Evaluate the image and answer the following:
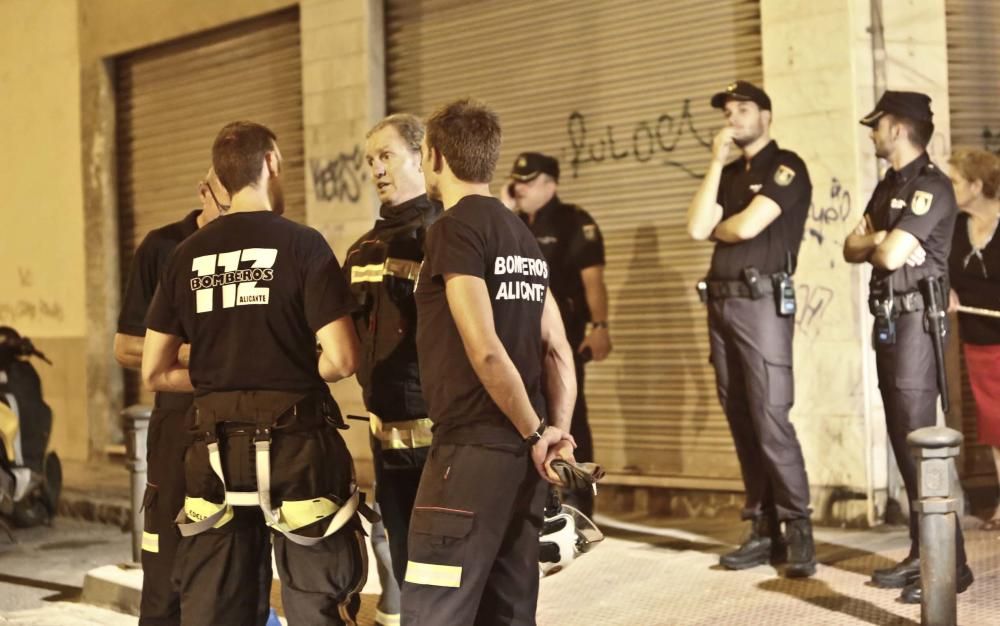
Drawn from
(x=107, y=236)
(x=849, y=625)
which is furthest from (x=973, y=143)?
(x=107, y=236)

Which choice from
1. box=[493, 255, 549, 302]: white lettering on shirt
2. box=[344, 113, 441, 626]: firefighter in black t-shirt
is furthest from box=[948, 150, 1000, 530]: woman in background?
box=[493, 255, 549, 302]: white lettering on shirt

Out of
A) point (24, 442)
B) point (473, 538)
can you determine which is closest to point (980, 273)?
point (473, 538)

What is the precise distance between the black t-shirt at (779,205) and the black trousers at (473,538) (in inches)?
106

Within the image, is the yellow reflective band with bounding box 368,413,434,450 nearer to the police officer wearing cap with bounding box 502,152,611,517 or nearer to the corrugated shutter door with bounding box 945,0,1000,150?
the police officer wearing cap with bounding box 502,152,611,517

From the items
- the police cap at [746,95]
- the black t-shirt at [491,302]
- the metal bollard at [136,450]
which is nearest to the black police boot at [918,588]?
the police cap at [746,95]

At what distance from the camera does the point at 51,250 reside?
13.6m

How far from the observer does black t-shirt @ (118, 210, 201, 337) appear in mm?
4883

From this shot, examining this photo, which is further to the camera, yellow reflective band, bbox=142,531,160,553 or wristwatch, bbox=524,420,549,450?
yellow reflective band, bbox=142,531,160,553

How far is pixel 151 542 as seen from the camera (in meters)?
4.77

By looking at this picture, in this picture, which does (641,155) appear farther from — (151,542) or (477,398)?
(477,398)

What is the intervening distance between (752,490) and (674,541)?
1.01 meters

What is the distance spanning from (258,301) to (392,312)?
685mm

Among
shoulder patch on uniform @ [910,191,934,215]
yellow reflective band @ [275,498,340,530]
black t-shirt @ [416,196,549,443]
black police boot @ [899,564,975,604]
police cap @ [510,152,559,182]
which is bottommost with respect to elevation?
black police boot @ [899,564,975,604]

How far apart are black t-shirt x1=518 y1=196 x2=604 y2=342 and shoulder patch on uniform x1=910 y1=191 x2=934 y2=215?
234 cm
